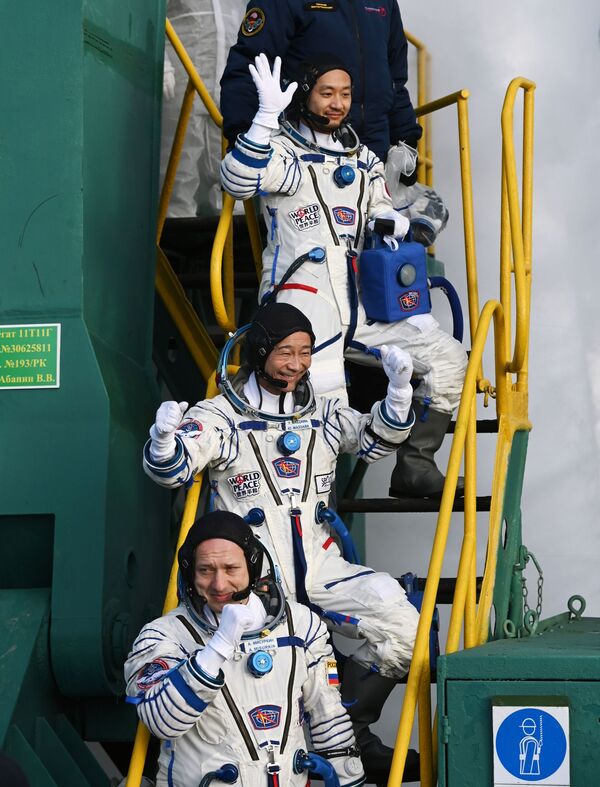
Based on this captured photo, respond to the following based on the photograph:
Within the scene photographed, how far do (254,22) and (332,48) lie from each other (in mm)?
301

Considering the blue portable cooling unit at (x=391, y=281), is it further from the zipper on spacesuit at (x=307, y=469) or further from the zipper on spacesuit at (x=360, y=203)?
the zipper on spacesuit at (x=307, y=469)

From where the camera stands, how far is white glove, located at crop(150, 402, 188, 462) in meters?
4.20

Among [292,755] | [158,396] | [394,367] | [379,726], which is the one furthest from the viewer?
[379,726]

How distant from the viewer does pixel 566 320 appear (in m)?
6.77

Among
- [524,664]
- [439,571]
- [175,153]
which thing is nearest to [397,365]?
[439,571]

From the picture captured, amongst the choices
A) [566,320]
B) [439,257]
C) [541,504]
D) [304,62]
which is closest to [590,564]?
[541,504]

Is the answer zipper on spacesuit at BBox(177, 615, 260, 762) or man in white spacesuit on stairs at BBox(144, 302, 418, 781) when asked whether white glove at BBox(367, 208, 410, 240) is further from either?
zipper on spacesuit at BBox(177, 615, 260, 762)

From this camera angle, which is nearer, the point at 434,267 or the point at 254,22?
the point at 254,22

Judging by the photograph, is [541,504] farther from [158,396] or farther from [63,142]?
[63,142]

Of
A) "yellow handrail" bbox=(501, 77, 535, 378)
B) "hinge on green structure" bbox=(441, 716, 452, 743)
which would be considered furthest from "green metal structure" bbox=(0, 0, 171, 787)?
"hinge on green structure" bbox=(441, 716, 452, 743)

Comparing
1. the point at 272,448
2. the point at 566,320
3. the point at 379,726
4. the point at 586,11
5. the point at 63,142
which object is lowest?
the point at 379,726

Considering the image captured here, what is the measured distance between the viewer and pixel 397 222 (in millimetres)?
5234

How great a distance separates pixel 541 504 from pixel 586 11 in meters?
2.28

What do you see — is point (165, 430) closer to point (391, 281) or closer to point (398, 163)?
point (391, 281)
